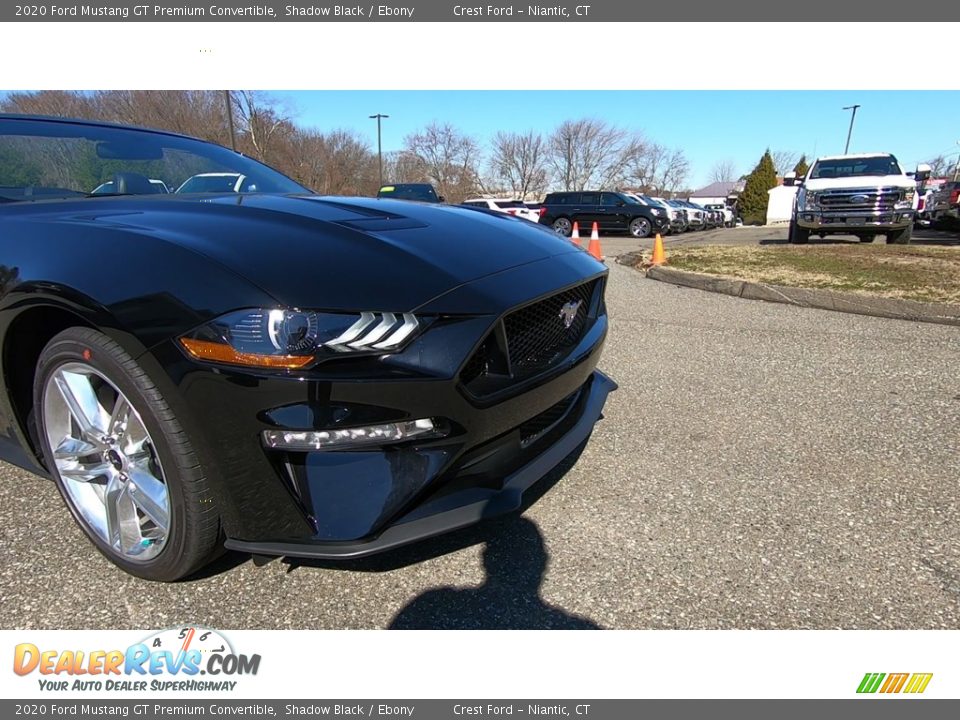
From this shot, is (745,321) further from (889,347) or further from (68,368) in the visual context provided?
(68,368)

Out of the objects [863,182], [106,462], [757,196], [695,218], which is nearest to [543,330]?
[106,462]

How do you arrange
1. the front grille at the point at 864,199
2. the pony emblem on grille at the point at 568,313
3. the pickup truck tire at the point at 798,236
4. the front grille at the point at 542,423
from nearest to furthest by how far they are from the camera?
the front grille at the point at 542,423 → the pony emblem on grille at the point at 568,313 → the front grille at the point at 864,199 → the pickup truck tire at the point at 798,236

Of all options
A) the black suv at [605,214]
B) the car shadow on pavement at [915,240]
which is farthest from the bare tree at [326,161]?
the car shadow on pavement at [915,240]

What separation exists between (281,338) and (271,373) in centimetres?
9

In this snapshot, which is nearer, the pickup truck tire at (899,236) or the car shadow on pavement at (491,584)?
the car shadow on pavement at (491,584)

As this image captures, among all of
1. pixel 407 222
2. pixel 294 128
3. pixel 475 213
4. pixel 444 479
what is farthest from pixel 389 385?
pixel 294 128

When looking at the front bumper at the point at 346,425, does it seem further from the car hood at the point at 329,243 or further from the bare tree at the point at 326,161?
the bare tree at the point at 326,161

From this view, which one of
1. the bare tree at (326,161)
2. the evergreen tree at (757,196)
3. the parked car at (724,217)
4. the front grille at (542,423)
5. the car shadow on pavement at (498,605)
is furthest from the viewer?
the evergreen tree at (757,196)

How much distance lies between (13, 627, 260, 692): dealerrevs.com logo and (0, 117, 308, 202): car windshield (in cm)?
175

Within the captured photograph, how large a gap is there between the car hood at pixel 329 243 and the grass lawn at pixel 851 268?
5530mm

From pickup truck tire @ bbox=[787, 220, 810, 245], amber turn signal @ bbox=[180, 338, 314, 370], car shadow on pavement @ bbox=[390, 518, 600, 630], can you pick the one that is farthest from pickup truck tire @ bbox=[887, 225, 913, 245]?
amber turn signal @ bbox=[180, 338, 314, 370]

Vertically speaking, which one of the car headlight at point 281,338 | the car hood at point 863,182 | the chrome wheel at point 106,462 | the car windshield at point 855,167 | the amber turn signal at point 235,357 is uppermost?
the car windshield at point 855,167

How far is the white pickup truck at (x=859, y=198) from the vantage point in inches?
403

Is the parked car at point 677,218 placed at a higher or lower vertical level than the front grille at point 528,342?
higher
